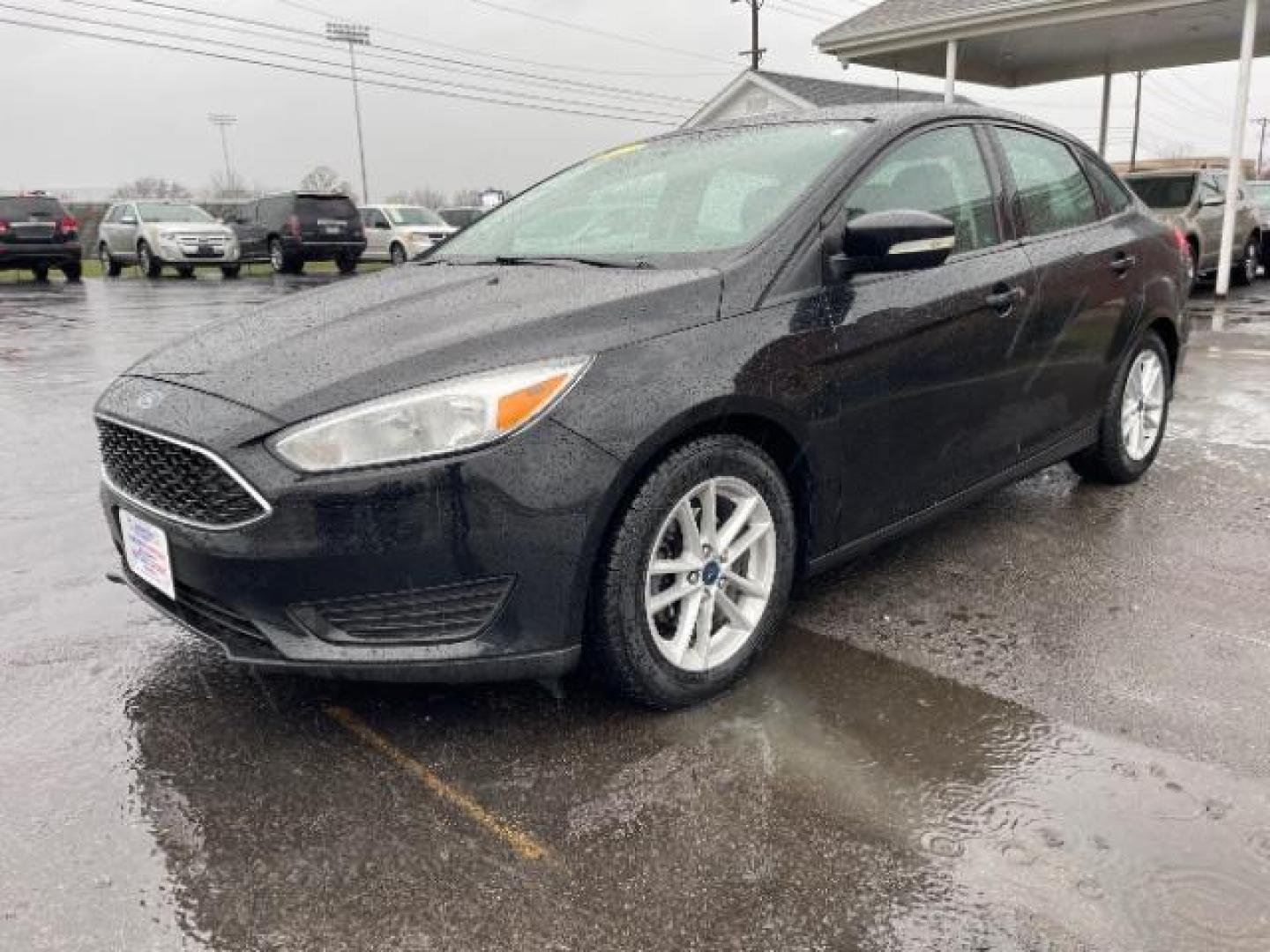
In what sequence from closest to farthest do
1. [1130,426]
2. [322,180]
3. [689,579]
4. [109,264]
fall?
[689,579] < [1130,426] < [109,264] < [322,180]

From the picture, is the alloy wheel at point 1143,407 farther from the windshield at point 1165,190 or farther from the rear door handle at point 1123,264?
the windshield at point 1165,190

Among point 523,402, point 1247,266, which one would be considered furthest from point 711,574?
point 1247,266

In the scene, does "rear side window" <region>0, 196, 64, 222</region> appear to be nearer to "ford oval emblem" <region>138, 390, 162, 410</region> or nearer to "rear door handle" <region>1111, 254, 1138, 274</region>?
"ford oval emblem" <region>138, 390, 162, 410</region>

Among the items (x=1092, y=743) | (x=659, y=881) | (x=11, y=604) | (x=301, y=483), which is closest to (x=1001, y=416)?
(x=1092, y=743)

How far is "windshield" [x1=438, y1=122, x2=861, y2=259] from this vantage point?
118 inches

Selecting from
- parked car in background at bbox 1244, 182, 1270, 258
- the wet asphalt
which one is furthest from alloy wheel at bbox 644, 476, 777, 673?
parked car in background at bbox 1244, 182, 1270, 258

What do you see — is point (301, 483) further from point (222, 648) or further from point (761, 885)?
point (761, 885)

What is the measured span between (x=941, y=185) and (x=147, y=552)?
2691mm

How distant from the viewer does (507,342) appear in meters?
2.38

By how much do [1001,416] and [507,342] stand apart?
1939 mm

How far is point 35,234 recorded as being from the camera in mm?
19531

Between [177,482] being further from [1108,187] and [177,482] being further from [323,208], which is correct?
[323,208]

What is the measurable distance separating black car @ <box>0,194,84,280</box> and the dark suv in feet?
14.1

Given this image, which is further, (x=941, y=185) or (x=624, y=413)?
(x=941, y=185)
